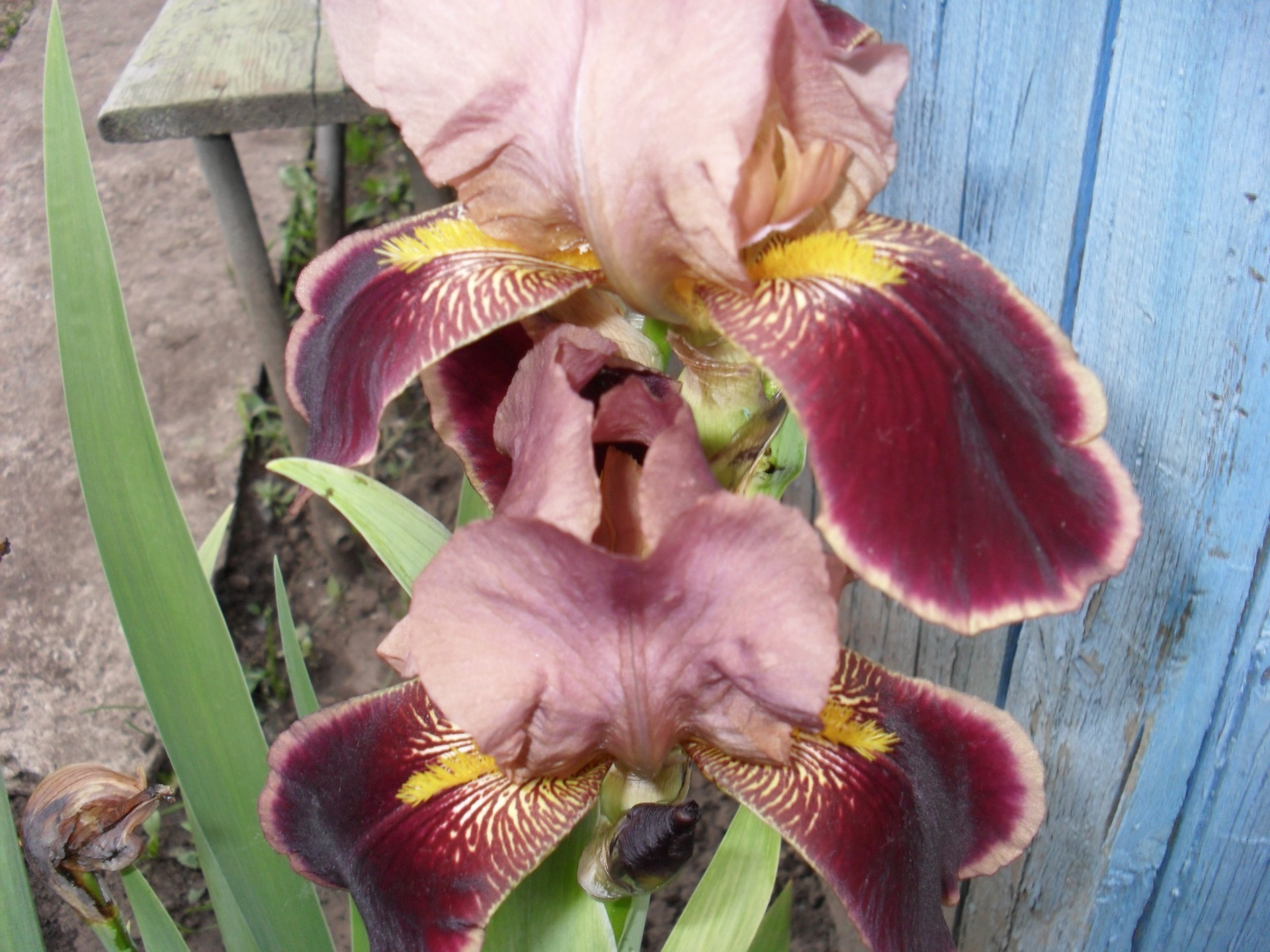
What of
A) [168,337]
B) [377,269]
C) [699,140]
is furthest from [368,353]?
[168,337]

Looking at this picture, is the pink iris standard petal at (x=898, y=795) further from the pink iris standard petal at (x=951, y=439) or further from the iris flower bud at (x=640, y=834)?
the pink iris standard petal at (x=951, y=439)

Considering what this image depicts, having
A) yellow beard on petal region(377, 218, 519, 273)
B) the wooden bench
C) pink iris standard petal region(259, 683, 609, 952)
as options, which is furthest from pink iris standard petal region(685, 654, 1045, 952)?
the wooden bench

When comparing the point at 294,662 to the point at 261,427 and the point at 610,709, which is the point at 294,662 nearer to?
the point at 610,709

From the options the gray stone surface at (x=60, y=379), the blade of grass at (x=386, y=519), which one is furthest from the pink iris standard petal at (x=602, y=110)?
the gray stone surface at (x=60, y=379)

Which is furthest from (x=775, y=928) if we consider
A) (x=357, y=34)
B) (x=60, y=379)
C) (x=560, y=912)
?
(x=60, y=379)

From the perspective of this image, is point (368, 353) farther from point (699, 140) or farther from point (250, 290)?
point (250, 290)

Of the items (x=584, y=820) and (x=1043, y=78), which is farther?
(x=1043, y=78)

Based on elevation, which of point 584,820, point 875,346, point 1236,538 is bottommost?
point 584,820
